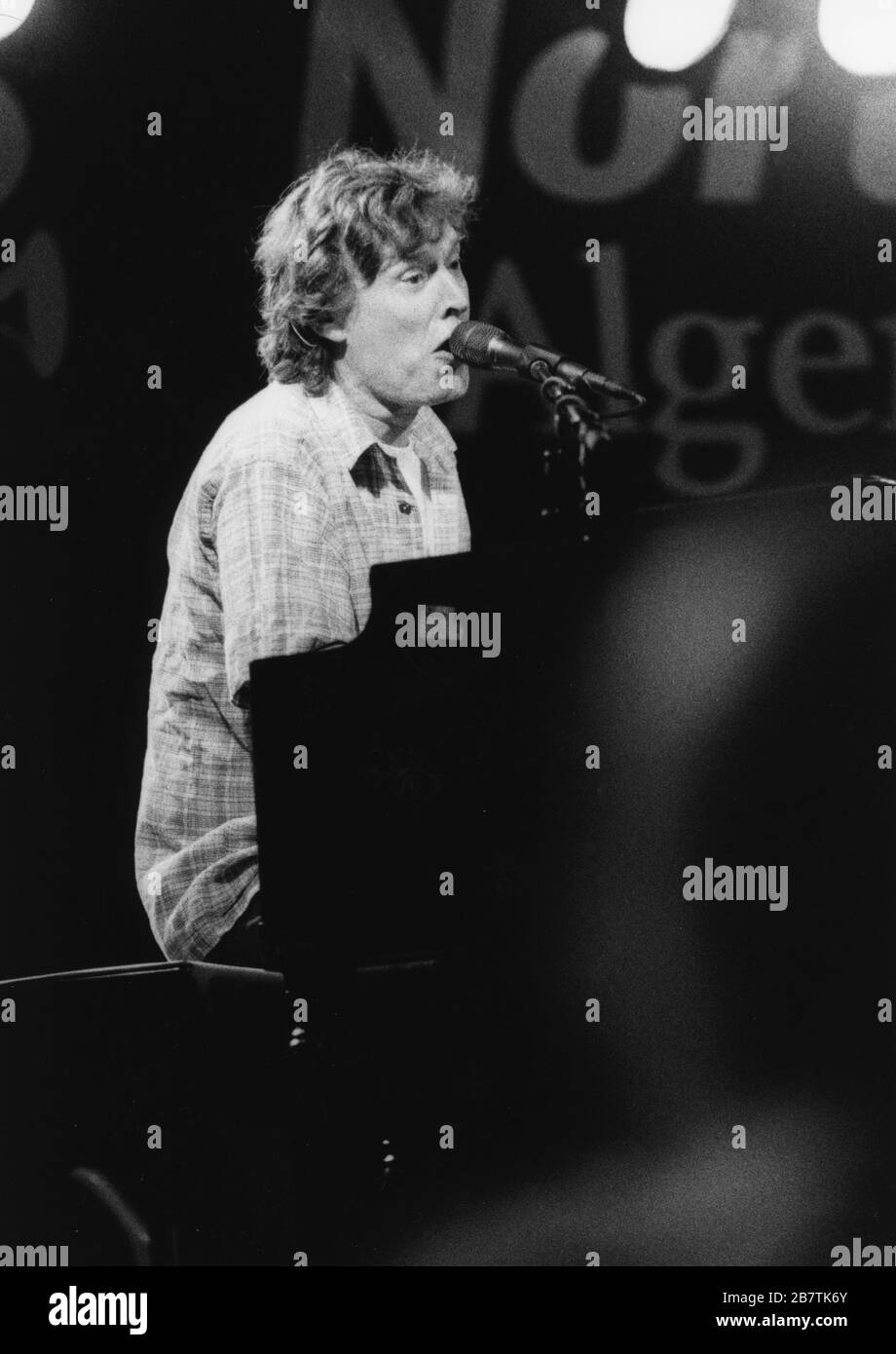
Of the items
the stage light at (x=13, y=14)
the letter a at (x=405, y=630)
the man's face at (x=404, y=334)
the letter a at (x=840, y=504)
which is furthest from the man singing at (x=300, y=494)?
the letter a at (x=840, y=504)

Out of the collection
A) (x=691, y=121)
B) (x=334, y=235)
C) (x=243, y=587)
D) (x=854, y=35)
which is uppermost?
(x=854, y=35)

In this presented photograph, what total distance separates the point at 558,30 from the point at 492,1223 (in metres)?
2.41

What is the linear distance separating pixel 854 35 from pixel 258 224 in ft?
4.30

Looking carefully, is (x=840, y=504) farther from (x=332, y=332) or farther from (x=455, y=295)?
(x=332, y=332)

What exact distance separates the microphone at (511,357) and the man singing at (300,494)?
0.04 m

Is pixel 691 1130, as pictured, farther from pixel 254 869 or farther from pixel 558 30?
pixel 558 30

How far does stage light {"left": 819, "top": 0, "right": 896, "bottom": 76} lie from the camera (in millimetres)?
2777

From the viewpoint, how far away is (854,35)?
2779 mm

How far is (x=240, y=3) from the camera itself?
281 centimetres

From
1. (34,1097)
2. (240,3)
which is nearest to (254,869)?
(34,1097)

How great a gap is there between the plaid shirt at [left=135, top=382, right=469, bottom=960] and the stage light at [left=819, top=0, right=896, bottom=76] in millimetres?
1165

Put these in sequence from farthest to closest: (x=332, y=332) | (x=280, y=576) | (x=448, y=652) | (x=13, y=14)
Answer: (x=13, y=14) → (x=332, y=332) → (x=280, y=576) → (x=448, y=652)

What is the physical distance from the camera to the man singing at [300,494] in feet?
7.74
